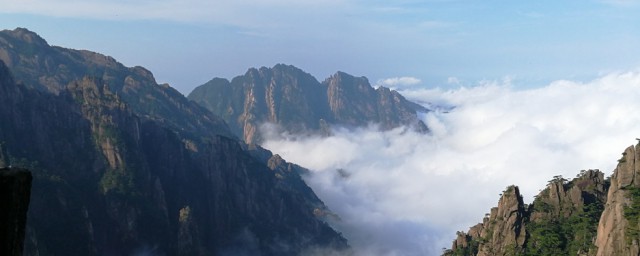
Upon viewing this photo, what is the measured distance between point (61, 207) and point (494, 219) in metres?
129

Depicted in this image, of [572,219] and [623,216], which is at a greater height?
[572,219]

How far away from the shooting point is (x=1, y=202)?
2288cm

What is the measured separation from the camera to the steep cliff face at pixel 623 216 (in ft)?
314

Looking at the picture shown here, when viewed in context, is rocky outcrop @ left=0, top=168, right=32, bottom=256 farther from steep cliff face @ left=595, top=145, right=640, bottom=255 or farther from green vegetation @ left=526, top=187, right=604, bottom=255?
green vegetation @ left=526, top=187, right=604, bottom=255

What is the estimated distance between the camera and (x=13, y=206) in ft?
76.5

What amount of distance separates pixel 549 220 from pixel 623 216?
29.2 metres

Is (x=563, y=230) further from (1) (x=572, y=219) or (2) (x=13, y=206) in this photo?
(2) (x=13, y=206)

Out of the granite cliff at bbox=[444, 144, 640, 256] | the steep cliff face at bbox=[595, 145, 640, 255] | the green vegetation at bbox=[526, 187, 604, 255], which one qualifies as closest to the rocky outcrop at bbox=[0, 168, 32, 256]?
the steep cliff face at bbox=[595, 145, 640, 255]

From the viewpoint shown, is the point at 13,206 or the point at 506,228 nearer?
the point at 13,206

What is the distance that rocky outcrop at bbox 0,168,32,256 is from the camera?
22766mm

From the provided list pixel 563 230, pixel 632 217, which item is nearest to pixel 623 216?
pixel 632 217

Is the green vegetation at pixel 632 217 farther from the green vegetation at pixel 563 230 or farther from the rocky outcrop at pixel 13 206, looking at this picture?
the rocky outcrop at pixel 13 206

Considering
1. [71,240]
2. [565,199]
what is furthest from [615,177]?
[71,240]

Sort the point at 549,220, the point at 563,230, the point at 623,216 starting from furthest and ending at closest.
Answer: the point at 549,220 → the point at 563,230 → the point at 623,216
